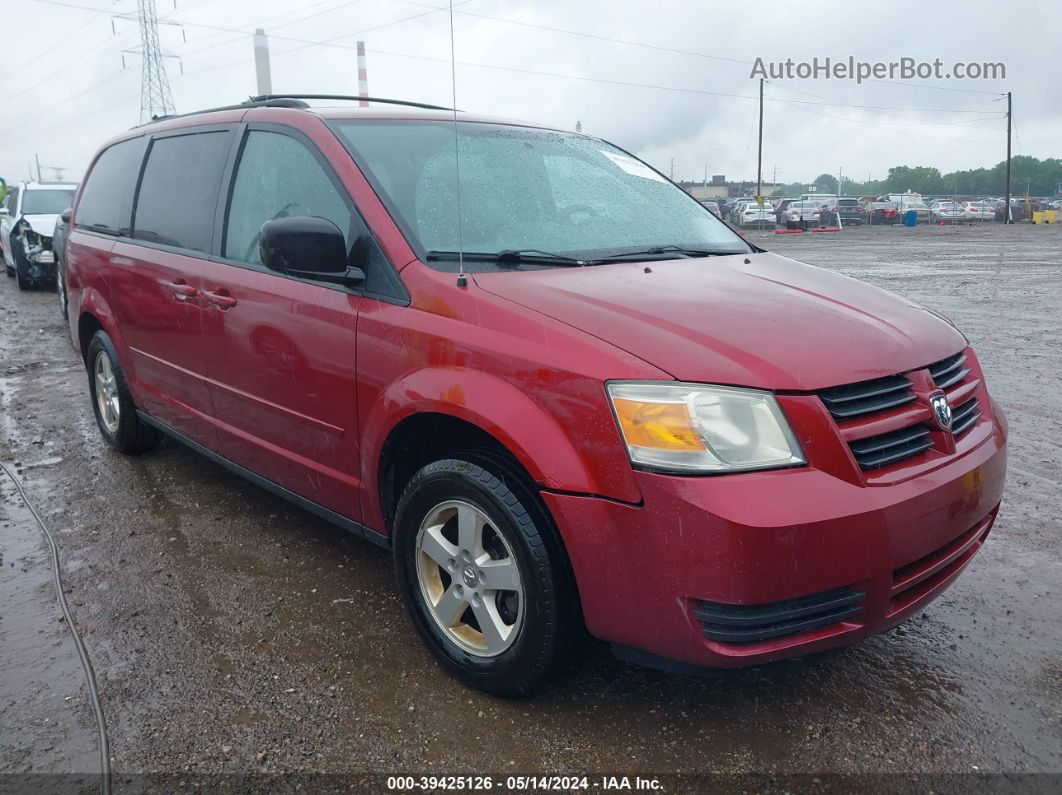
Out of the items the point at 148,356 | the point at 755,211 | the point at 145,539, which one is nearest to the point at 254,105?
the point at 148,356

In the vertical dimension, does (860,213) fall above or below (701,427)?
above

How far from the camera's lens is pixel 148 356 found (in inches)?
164

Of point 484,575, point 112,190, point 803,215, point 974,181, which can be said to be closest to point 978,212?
point 803,215

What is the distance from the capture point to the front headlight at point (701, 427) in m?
2.06

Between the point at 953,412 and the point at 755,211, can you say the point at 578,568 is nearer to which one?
the point at 953,412

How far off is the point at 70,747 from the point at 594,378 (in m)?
1.79

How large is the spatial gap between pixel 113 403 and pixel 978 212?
2119 inches

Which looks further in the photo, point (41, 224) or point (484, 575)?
point (41, 224)

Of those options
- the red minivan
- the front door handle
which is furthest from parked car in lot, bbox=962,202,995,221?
the front door handle

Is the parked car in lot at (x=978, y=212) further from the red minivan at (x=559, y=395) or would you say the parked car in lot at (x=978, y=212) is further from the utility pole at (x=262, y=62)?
the red minivan at (x=559, y=395)

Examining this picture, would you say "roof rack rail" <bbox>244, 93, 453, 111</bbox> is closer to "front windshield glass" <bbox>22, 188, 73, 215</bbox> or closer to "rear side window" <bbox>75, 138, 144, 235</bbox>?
"rear side window" <bbox>75, 138, 144, 235</bbox>

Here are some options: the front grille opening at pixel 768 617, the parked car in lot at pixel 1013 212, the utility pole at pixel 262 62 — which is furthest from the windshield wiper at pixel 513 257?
the parked car in lot at pixel 1013 212

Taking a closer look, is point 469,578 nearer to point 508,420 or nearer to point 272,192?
point 508,420

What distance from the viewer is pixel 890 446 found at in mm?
2225
